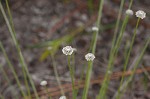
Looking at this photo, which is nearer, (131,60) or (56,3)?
(131,60)

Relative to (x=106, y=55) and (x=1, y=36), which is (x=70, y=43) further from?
(x=1, y=36)

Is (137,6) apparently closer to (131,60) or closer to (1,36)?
(131,60)

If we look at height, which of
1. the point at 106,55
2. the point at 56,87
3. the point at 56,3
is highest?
the point at 56,3

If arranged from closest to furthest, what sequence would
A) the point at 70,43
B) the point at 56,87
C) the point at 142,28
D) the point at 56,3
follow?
the point at 56,87
the point at 70,43
the point at 142,28
the point at 56,3

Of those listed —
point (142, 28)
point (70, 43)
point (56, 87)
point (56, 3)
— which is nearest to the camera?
point (56, 87)

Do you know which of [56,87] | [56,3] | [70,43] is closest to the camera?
[56,87]

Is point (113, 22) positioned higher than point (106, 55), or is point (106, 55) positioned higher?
point (113, 22)

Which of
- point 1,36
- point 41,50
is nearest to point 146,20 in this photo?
point 41,50

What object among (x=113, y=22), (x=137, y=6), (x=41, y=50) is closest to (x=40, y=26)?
(x=41, y=50)

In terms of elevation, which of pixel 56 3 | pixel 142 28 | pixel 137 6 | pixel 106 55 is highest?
pixel 56 3
